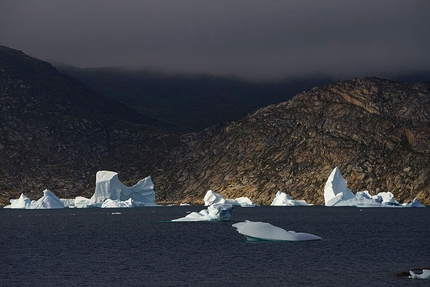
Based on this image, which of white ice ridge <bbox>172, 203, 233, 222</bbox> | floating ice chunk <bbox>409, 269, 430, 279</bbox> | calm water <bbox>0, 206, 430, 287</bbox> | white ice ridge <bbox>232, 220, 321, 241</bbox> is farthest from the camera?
white ice ridge <bbox>172, 203, 233, 222</bbox>

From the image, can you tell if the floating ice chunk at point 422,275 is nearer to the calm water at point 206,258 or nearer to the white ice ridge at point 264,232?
the calm water at point 206,258

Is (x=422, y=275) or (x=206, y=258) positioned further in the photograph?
(x=206, y=258)

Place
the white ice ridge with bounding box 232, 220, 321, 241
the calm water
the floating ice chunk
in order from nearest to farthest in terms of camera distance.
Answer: the floating ice chunk < the calm water < the white ice ridge with bounding box 232, 220, 321, 241

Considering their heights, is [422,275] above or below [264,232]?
below

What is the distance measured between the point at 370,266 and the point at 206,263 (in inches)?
651

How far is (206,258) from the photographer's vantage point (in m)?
77.2

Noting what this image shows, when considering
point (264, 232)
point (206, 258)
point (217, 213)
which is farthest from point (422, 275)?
point (217, 213)

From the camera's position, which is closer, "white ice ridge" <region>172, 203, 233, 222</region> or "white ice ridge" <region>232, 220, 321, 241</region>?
"white ice ridge" <region>232, 220, 321, 241</region>

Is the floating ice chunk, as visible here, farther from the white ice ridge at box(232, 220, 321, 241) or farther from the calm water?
the white ice ridge at box(232, 220, 321, 241)

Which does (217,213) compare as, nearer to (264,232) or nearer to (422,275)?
(264,232)

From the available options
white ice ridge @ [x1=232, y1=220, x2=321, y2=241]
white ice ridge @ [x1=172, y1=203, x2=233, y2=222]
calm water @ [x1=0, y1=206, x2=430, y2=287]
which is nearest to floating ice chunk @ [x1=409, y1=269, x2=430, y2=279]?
calm water @ [x1=0, y1=206, x2=430, y2=287]

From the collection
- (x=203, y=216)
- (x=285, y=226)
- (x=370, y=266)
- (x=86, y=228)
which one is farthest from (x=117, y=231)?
(x=370, y=266)

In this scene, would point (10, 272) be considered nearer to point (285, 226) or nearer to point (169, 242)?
point (169, 242)

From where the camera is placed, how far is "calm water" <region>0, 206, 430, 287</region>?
61094 millimetres
